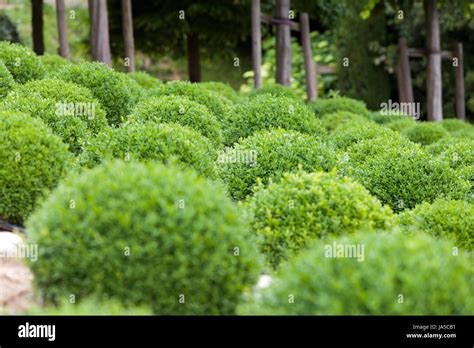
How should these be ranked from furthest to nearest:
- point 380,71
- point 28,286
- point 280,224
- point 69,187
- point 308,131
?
1. point 380,71
2. point 308,131
3. point 280,224
4. point 28,286
5. point 69,187

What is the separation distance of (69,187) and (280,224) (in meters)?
2.13

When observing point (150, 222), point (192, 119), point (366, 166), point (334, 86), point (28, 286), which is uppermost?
point (334, 86)

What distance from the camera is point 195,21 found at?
2070 cm

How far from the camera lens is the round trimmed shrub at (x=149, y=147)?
7684mm

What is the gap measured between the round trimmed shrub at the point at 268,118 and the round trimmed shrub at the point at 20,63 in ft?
11.0

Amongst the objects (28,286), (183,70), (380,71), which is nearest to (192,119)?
(28,286)

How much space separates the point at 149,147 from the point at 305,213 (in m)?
1.90

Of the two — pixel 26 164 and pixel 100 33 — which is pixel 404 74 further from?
pixel 26 164

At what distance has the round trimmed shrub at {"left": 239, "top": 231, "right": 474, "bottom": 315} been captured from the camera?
182 inches

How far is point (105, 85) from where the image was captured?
11.1 metres

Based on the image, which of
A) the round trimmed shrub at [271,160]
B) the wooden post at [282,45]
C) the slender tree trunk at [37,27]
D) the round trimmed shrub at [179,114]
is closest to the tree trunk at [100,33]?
the slender tree trunk at [37,27]

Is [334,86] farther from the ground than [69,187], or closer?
farther from the ground

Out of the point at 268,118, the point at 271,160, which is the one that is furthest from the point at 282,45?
the point at 271,160

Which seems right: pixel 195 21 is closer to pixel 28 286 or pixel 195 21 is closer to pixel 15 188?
pixel 15 188
